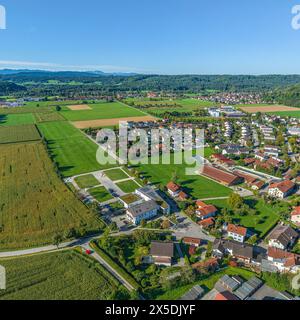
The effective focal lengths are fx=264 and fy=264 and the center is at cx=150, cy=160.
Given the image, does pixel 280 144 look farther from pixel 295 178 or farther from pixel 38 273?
pixel 38 273

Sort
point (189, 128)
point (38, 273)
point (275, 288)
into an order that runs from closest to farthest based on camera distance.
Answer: point (275, 288) → point (38, 273) → point (189, 128)

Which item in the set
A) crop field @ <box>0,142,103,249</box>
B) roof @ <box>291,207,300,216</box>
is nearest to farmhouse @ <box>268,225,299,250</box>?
roof @ <box>291,207,300,216</box>

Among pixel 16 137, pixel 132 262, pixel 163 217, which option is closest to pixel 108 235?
pixel 132 262

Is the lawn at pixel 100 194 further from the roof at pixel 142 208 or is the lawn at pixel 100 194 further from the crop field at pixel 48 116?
the crop field at pixel 48 116

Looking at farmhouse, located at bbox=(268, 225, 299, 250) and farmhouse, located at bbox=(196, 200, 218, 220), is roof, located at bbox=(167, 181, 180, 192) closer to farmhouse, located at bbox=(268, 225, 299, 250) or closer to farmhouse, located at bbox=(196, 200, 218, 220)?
farmhouse, located at bbox=(196, 200, 218, 220)

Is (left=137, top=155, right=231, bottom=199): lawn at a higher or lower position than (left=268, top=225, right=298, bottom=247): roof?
higher

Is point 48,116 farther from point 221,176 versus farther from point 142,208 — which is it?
point 142,208
